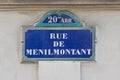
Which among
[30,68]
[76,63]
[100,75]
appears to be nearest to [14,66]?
[30,68]

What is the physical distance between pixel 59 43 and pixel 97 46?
17.5 inches

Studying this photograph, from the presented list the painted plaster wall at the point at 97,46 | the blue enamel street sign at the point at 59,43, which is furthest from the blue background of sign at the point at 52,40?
the painted plaster wall at the point at 97,46

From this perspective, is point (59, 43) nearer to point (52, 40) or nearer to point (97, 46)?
point (52, 40)

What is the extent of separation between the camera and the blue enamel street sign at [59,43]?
3.58 m

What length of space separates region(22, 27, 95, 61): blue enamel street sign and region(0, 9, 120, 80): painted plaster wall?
9 cm

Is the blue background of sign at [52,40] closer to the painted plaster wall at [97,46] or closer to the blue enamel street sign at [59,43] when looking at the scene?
the blue enamel street sign at [59,43]

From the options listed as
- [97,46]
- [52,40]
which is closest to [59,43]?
[52,40]

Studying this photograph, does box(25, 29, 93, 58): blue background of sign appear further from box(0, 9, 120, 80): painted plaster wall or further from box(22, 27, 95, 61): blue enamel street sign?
box(0, 9, 120, 80): painted plaster wall

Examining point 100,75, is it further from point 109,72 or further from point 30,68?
point 30,68

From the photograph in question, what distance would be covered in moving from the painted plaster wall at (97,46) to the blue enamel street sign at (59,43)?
0.09 m

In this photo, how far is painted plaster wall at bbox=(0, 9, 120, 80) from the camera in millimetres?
3590

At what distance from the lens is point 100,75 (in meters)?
3.58

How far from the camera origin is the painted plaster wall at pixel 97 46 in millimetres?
3590

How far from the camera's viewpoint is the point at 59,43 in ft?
11.8
